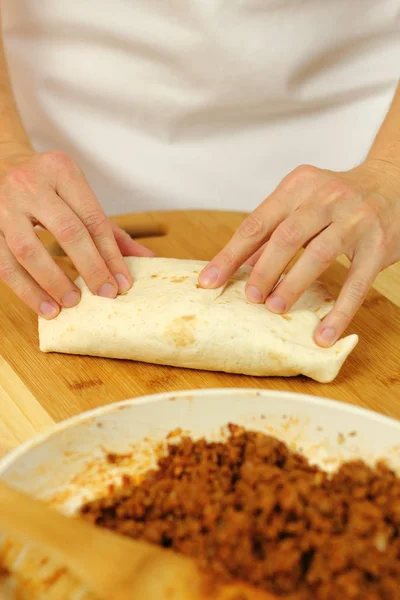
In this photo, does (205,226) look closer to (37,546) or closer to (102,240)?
(102,240)

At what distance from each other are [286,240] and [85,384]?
629mm

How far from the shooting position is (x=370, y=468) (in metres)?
1.32

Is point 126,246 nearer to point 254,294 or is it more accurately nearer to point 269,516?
point 254,294

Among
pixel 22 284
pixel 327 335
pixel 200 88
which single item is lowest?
pixel 22 284

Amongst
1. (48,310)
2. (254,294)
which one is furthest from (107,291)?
(254,294)

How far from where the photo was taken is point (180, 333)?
66.3 inches

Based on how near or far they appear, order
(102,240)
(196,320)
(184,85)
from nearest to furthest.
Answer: (196,320) → (102,240) → (184,85)

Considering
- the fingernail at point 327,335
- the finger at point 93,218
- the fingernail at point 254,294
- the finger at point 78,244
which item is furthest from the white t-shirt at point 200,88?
the fingernail at point 327,335

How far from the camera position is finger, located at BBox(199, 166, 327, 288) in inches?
68.6

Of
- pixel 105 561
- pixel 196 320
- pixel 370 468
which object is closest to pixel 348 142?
pixel 196 320

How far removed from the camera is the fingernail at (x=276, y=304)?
1.72 meters

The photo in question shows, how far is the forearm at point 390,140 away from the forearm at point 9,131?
41.7 inches

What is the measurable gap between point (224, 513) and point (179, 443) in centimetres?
23

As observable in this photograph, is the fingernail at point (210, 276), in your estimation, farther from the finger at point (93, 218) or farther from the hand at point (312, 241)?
the finger at point (93, 218)
